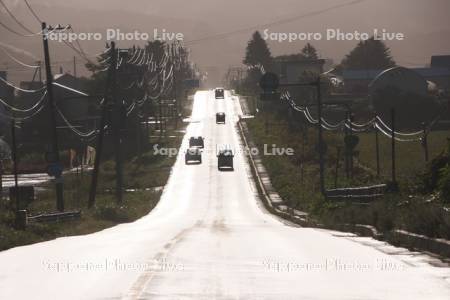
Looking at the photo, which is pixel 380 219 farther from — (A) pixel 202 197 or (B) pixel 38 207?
(A) pixel 202 197

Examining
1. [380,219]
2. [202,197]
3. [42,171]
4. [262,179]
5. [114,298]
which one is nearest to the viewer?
[114,298]

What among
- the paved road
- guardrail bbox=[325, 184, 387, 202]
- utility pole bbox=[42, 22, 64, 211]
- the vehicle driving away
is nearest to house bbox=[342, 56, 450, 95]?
the vehicle driving away

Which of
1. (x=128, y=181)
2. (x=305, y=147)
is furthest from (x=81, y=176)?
(x=305, y=147)

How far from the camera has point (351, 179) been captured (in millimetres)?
62594

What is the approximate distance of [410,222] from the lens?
2177 centimetres

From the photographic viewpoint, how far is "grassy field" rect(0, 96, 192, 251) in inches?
1284

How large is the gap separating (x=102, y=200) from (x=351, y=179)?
1711 cm

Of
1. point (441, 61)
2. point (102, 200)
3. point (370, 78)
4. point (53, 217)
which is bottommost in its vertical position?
point (102, 200)

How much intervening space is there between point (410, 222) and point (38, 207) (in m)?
39.3

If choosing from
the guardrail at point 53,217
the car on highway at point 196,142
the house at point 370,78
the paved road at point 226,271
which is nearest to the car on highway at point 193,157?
the car on highway at point 196,142

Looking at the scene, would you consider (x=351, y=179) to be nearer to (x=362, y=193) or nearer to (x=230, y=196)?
(x=230, y=196)

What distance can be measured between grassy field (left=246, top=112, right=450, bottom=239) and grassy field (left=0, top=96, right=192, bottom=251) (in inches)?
396


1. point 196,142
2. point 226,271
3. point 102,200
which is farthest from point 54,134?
point 196,142

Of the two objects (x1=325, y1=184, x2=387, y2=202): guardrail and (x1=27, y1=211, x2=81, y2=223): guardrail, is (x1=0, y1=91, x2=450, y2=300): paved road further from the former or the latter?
(x1=27, y1=211, x2=81, y2=223): guardrail
